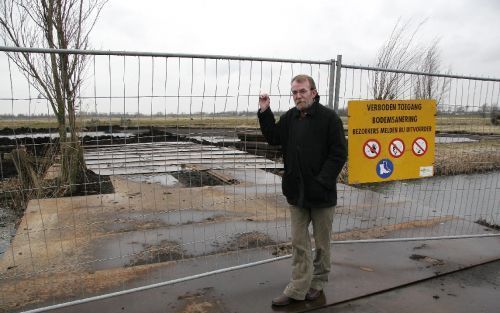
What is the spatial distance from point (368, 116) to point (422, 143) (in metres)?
0.84

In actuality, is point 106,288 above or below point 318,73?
below

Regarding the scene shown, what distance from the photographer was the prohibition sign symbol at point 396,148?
4.47 meters

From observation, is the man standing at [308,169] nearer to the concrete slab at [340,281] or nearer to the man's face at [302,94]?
the man's face at [302,94]

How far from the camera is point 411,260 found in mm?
4484

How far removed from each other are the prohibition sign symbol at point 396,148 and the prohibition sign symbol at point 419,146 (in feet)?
0.58

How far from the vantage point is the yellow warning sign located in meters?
4.30

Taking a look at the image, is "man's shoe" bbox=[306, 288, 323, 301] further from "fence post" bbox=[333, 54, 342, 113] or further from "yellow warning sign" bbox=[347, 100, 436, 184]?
"fence post" bbox=[333, 54, 342, 113]

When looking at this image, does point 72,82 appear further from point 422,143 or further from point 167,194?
point 422,143

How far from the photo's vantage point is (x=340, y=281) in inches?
154

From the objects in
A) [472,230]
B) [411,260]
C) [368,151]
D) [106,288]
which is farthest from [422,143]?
[106,288]

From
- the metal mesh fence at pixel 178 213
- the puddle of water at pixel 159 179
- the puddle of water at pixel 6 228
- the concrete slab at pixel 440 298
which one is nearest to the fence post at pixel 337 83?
the metal mesh fence at pixel 178 213

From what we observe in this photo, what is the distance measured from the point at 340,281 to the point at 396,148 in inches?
63.5

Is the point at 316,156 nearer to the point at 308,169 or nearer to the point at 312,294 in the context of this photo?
the point at 308,169

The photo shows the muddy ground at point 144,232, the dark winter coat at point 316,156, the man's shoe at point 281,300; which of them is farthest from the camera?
the muddy ground at point 144,232
